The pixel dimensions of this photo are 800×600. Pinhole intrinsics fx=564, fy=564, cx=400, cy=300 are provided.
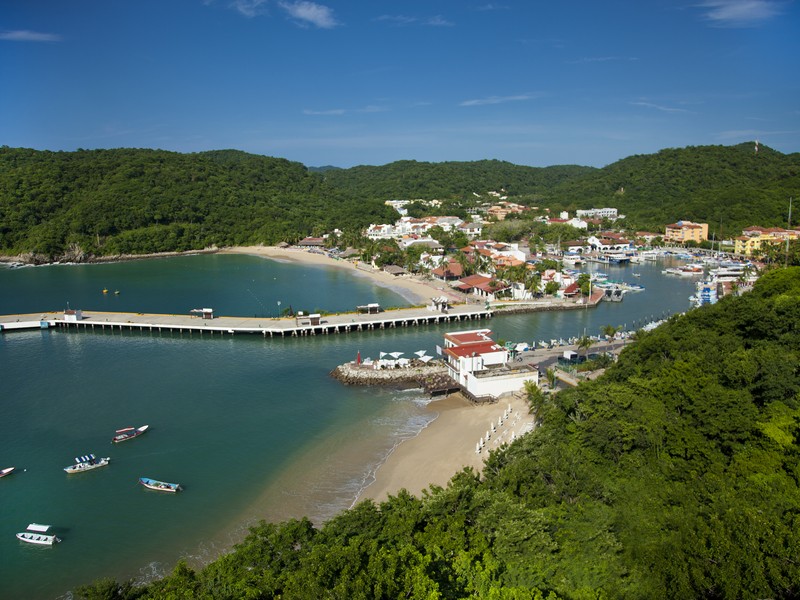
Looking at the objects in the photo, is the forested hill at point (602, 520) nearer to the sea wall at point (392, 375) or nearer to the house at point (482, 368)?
the house at point (482, 368)

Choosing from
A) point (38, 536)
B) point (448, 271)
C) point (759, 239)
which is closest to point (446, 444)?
point (38, 536)

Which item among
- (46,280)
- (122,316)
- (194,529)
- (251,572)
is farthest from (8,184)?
(251,572)

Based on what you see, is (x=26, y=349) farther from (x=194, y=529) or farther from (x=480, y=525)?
(x=480, y=525)

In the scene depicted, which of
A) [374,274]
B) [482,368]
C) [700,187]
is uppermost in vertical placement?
[700,187]

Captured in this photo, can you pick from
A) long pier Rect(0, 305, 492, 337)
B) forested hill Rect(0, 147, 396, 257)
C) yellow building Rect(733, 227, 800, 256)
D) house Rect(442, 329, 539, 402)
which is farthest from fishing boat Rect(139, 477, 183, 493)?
yellow building Rect(733, 227, 800, 256)

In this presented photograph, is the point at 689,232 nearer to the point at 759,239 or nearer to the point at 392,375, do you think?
the point at 759,239

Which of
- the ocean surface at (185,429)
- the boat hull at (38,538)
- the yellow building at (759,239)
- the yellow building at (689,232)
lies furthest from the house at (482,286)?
the yellow building at (689,232)
